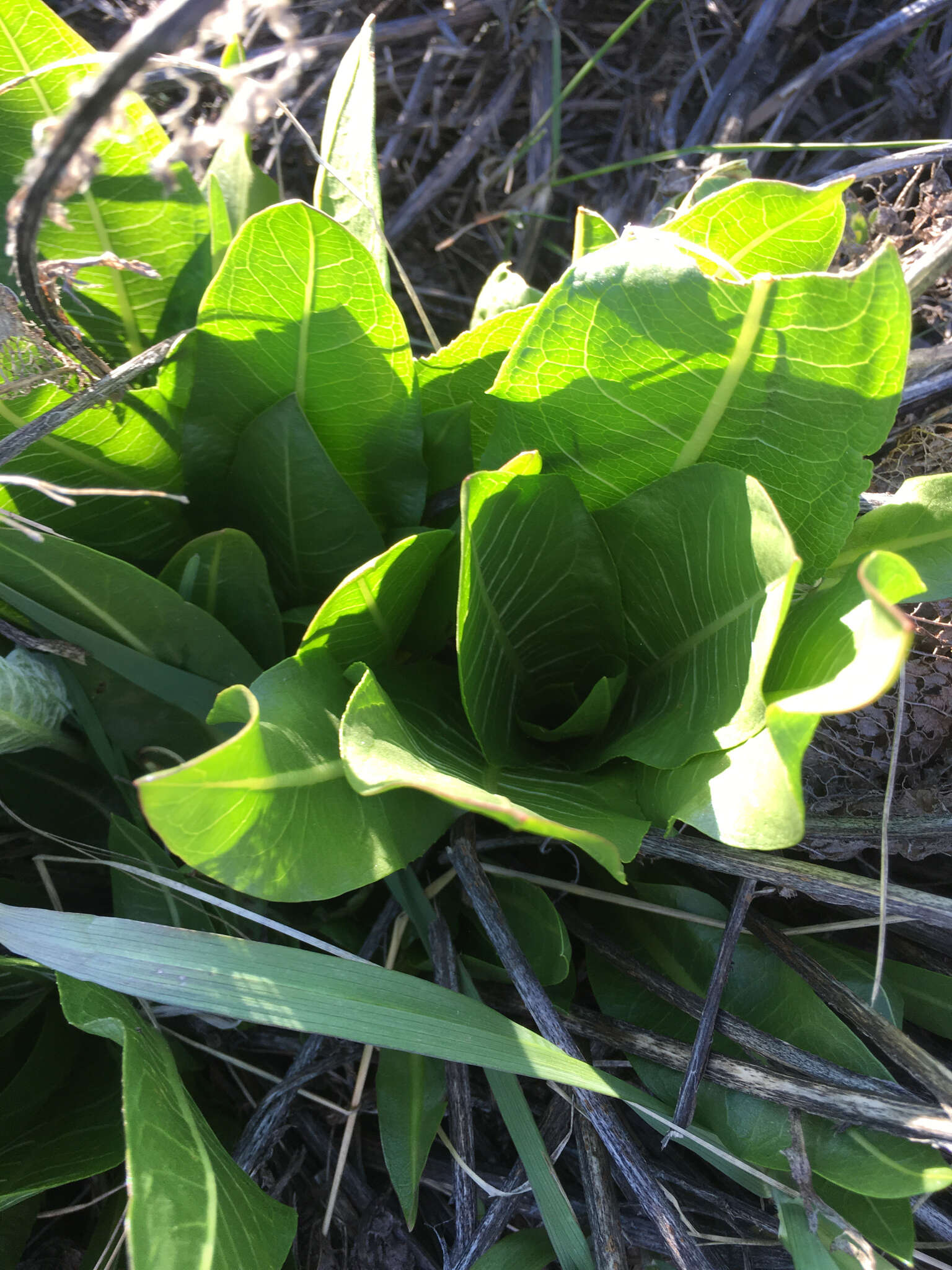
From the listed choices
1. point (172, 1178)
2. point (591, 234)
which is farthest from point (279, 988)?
point (591, 234)

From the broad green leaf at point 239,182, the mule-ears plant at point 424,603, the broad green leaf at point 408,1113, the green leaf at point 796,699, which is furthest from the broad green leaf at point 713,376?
the broad green leaf at point 408,1113

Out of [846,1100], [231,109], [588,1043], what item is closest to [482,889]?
[588,1043]

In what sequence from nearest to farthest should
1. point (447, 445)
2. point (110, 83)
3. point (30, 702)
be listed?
1. point (110, 83)
2. point (30, 702)
3. point (447, 445)

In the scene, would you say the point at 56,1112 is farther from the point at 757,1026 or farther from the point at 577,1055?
the point at 757,1026

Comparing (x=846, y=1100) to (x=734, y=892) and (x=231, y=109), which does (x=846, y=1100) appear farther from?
(x=231, y=109)

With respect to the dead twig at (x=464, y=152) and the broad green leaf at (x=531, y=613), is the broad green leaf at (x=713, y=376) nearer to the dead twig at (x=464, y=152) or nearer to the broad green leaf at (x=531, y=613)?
the broad green leaf at (x=531, y=613)

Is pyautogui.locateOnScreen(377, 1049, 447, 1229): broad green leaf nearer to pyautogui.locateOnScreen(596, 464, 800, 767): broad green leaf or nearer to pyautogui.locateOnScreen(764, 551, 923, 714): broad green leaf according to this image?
pyautogui.locateOnScreen(596, 464, 800, 767): broad green leaf

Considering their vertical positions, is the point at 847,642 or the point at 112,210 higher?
the point at 112,210
